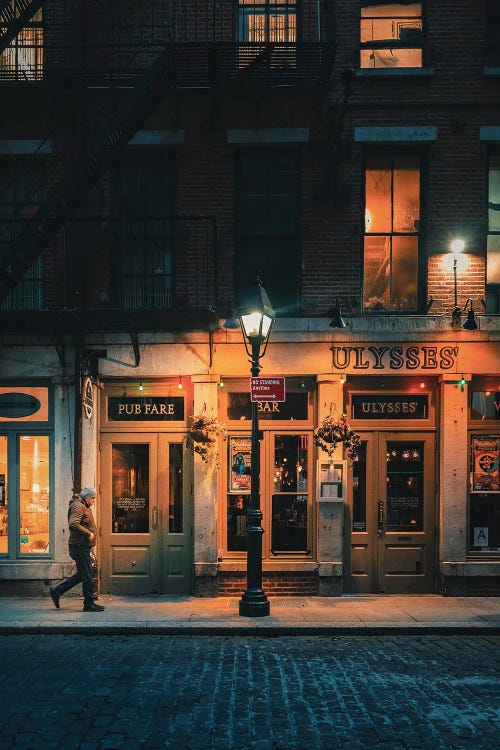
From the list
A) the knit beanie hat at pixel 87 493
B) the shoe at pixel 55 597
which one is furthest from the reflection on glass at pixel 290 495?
the shoe at pixel 55 597

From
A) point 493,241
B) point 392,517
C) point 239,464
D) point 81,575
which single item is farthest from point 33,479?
point 493,241

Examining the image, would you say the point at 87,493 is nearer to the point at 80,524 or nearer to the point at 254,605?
the point at 80,524

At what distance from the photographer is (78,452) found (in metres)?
12.0

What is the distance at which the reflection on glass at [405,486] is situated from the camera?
12297 millimetres

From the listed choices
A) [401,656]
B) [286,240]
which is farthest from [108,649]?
[286,240]

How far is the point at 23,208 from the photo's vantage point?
12547mm

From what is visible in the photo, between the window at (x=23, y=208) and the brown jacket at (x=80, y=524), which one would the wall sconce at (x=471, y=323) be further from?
the window at (x=23, y=208)

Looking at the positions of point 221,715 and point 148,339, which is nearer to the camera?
point 221,715

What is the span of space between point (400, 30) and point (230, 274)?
496 cm

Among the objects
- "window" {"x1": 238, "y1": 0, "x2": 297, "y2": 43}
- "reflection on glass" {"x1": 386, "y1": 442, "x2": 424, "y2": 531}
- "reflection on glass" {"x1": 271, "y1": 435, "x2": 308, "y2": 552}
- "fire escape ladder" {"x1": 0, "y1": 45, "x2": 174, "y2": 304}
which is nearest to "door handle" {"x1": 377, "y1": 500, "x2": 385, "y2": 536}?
"reflection on glass" {"x1": 386, "y1": 442, "x2": 424, "y2": 531}

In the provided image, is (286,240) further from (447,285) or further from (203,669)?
(203,669)

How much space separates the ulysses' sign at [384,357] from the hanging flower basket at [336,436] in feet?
2.96

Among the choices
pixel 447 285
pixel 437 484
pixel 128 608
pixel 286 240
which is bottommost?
pixel 128 608

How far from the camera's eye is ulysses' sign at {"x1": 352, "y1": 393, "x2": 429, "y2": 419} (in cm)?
1234
